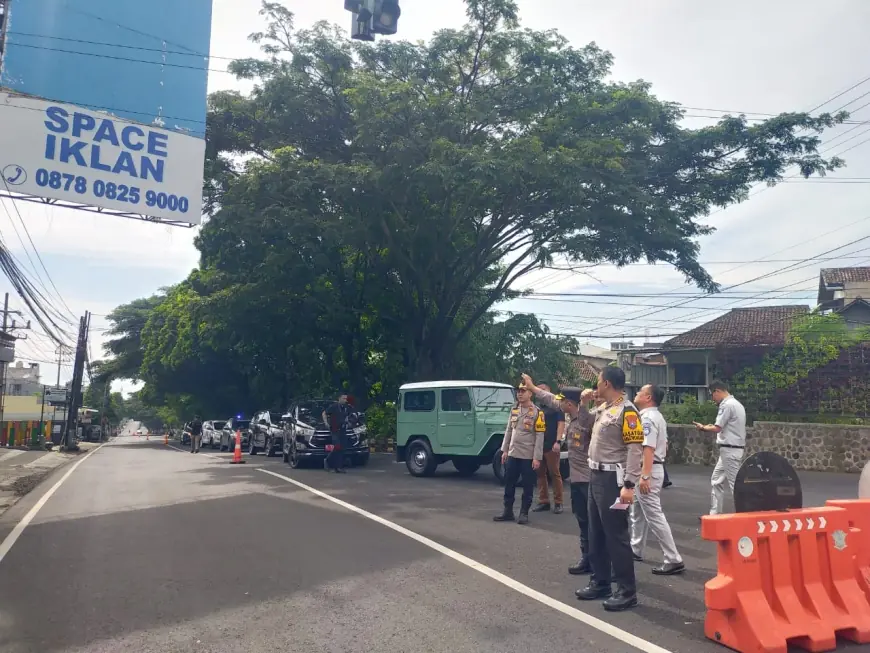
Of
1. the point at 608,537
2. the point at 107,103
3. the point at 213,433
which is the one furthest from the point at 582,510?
the point at 213,433

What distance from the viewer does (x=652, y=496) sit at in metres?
7.06

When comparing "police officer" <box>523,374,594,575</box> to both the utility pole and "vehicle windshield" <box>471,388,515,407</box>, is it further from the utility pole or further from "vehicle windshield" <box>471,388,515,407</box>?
the utility pole

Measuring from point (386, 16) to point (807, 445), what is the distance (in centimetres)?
1539

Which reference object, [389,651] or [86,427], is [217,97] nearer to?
[389,651]

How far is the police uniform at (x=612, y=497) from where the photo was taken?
18.9 feet

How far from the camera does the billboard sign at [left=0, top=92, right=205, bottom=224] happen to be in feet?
39.6

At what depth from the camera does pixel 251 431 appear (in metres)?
26.8

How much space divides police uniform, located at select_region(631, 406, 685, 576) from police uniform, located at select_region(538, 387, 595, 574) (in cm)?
52

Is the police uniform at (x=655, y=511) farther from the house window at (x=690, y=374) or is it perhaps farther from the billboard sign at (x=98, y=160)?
the house window at (x=690, y=374)

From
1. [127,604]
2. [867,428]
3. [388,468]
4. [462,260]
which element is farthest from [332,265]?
[127,604]

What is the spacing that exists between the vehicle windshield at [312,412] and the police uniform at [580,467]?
1197 cm

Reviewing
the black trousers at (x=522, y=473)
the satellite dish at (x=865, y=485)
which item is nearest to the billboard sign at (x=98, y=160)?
the black trousers at (x=522, y=473)

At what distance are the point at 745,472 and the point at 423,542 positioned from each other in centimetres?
402

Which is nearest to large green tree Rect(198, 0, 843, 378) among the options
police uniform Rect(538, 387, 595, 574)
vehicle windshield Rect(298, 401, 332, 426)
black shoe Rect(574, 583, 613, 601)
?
vehicle windshield Rect(298, 401, 332, 426)
